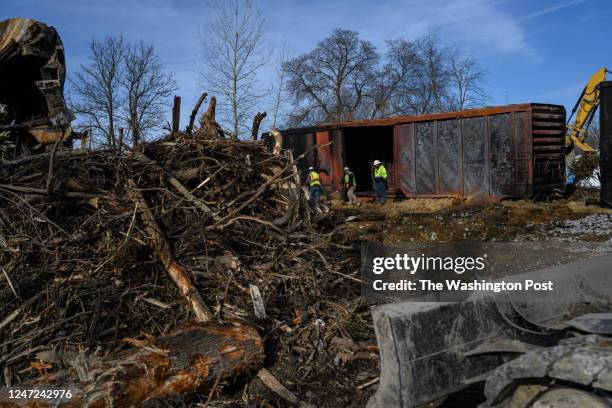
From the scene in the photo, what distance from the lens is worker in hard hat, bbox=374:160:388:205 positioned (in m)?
16.4

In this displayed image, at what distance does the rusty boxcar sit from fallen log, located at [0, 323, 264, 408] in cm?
892

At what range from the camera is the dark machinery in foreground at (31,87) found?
6039 mm

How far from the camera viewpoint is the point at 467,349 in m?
3.05

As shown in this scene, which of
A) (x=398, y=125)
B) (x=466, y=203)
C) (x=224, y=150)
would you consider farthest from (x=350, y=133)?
(x=224, y=150)

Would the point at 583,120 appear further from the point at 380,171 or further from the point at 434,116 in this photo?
the point at 380,171

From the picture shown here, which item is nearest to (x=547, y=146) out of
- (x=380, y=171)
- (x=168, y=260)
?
(x=380, y=171)

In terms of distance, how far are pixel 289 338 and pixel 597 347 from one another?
2749 mm

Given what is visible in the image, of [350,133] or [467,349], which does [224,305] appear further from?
[350,133]

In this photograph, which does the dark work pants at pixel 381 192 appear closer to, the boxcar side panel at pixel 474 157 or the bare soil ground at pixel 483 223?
the bare soil ground at pixel 483 223

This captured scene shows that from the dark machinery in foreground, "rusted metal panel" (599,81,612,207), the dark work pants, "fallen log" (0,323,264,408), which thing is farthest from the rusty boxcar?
"fallen log" (0,323,264,408)

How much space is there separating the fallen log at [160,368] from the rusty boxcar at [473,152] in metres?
8.92

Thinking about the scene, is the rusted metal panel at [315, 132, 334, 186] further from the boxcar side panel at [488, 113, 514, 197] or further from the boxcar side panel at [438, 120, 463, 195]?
the boxcar side panel at [488, 113, 514, 197]

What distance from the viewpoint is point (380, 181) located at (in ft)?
54.3

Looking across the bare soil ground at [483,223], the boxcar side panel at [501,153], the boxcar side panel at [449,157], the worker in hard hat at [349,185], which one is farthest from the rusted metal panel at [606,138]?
the worker in hard hat at [349,185]
